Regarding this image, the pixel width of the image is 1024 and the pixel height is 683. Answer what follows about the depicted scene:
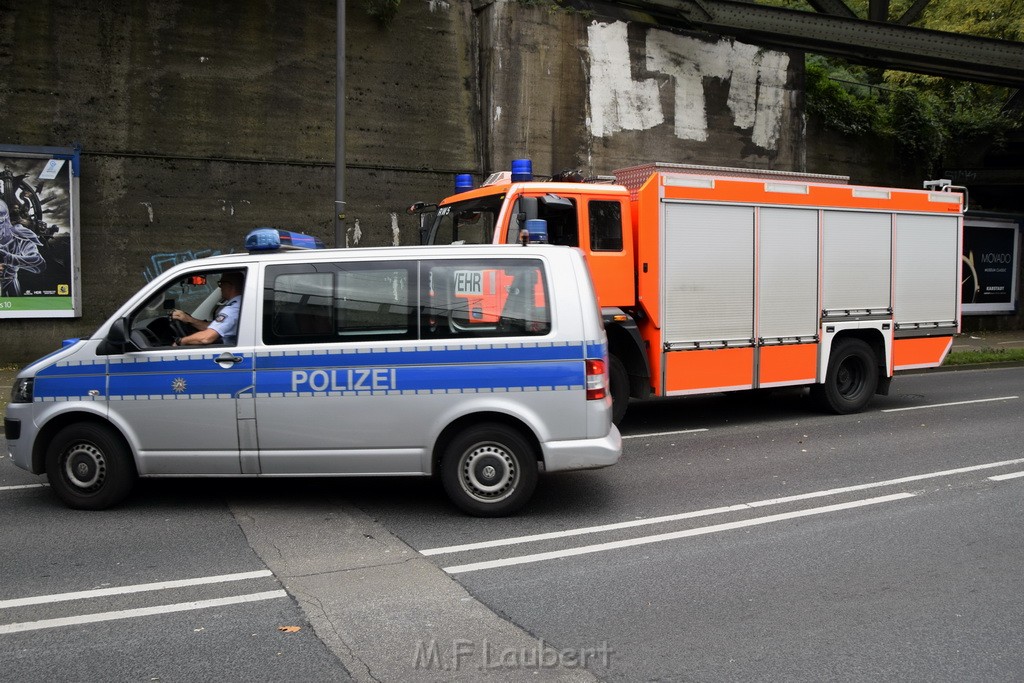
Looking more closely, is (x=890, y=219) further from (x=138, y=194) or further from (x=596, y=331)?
(x=138, y=194)

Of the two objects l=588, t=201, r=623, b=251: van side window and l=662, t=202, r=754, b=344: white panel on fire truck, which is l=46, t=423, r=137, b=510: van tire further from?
l=662, t=202, r=754, b=344: white panel on fire truck

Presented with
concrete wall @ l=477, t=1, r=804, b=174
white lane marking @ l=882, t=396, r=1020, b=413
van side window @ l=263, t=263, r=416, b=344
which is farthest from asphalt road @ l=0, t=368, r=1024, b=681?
concrete wall @ l=477, t=1, r=804, b=174

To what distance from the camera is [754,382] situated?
34.6ft

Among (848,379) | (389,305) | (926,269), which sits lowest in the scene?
(848,379)

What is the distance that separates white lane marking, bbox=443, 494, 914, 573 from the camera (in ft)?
18.1

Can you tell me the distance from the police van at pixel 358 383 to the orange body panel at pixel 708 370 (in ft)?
11.5

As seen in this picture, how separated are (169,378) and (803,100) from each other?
1743 cm

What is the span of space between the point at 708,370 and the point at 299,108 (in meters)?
9.25

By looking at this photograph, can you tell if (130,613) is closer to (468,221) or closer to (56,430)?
(56,430)

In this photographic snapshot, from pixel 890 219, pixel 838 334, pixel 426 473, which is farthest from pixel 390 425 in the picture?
pixel 890 219

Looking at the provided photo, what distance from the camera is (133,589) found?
5070 millimetres

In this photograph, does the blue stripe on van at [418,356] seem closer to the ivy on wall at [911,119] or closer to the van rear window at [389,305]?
the van rear window at [389,305]

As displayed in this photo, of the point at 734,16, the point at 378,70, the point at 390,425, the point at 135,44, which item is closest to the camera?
the point at 390,425

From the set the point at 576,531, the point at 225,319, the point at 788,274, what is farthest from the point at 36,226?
the point at 576,531
